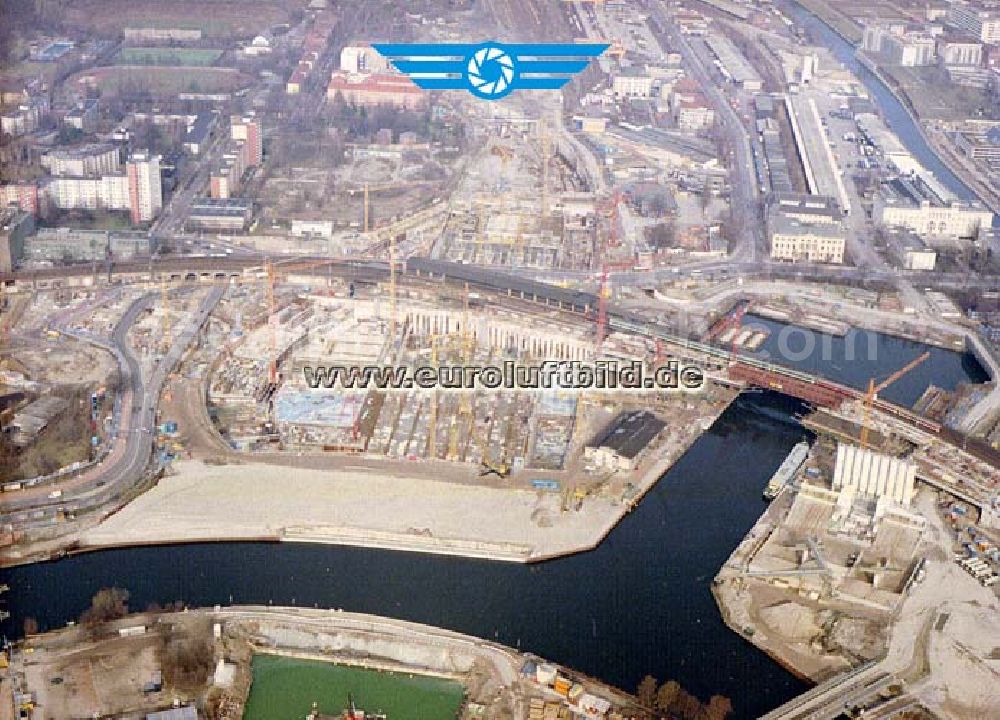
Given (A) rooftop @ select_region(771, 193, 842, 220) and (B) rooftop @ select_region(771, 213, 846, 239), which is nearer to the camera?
(B) rooftop @ select_region(771, 213, 846, 239)

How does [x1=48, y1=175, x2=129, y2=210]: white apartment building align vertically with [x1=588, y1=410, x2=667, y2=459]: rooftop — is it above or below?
above

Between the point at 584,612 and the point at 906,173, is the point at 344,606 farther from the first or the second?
the point at 906,173

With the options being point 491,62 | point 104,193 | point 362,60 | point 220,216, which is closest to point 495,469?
point 491,62

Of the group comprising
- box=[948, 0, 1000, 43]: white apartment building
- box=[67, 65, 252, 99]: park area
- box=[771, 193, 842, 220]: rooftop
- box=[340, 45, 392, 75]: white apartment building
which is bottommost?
box=[771, 193, 842, 220]: rooftop

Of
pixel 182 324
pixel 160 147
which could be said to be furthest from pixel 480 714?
pixel 160 147

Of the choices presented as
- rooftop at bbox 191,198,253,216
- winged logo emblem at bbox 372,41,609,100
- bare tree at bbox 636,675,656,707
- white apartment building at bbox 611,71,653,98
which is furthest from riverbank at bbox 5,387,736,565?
white apartment building at bbox 611,71,653,98

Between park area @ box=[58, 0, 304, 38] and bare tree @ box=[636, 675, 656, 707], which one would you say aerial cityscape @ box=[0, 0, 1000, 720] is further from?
park area @ box=[58, 0, 304, 38]

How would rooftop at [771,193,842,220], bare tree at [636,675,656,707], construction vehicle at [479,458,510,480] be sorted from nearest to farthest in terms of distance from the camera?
bare tree at [636,675,656,707] < construction vehicle at [479,458,510,480] < rooftop at [771,193,842,220]

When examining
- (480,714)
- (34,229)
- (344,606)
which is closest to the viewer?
(480,714)
